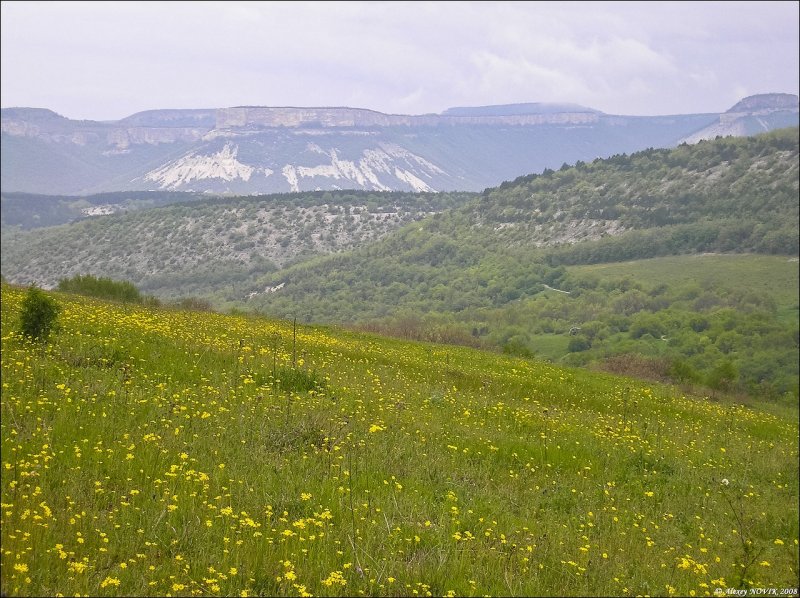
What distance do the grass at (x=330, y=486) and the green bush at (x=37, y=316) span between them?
1.06 feet

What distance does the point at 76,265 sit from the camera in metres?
191

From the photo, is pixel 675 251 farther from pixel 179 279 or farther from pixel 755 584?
pixel 755 584

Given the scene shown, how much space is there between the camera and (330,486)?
827 centimetres

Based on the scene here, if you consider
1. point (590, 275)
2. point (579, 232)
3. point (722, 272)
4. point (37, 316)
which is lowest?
point (590, 275)

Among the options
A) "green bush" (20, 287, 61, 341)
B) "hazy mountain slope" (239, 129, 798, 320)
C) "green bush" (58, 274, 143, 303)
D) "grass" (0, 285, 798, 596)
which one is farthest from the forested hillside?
"green bush" (20, 287, 61, 341)

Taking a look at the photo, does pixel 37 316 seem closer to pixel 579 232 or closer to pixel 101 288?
pixel 101 288

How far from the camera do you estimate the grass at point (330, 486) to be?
237 inches

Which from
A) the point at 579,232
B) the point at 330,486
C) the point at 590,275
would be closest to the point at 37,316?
the point at 330,486

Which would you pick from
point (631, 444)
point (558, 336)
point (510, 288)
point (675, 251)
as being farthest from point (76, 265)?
point (631, 444)

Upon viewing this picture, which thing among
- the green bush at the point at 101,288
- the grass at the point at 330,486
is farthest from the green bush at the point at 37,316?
the green bush at the point at 101,288

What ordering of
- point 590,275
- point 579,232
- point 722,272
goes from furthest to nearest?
point 579,232 → point 590,275 → point 722,272

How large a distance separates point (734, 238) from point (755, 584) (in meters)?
142

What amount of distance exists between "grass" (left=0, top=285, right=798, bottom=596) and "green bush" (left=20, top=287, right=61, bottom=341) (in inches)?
12.7

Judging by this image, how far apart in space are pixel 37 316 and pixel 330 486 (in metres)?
8.67
